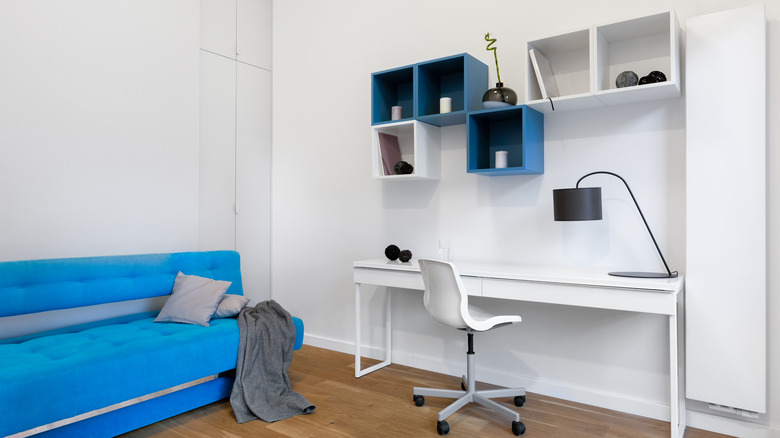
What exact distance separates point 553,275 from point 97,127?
3047mm

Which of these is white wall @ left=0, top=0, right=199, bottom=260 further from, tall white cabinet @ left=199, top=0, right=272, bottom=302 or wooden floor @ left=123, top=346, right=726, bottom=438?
wooden floor @ left=123, top=346, right=726, bottom=438

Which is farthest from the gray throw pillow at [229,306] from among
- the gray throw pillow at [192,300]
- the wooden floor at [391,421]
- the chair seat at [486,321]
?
the chair seat at [486,321]

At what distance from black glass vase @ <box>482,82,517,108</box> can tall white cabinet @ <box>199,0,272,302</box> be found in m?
2.31

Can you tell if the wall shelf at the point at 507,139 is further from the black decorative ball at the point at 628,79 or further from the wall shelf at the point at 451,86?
the black decorative ball at the point at 628,79

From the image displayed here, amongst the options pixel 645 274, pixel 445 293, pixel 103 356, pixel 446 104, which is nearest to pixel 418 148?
pixel 446 104

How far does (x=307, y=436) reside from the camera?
2529 millimetres

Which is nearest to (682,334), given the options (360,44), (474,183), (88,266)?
(474,183)

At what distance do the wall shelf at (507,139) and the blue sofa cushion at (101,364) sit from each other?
6.03 feet

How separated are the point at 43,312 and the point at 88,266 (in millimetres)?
413

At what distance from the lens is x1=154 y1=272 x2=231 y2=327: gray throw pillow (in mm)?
3094

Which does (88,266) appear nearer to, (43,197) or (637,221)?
(43,197)

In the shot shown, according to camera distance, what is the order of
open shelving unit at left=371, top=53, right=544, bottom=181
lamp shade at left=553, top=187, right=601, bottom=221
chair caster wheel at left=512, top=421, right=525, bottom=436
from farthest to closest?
1. open shelving unit at left=371, top=53, right=544, bottom=181
2. lamp shade at left=553, top=187, right=601, bottom=221
3. chair caster wheel at left=512, top=421, right=525, bottom=436

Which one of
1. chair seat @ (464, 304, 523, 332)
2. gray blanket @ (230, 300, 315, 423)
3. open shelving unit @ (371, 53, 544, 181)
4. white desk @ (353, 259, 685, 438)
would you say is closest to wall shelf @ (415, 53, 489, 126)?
open shelving unit @ (371, 53, 544, 181)

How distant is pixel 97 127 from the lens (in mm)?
3371
